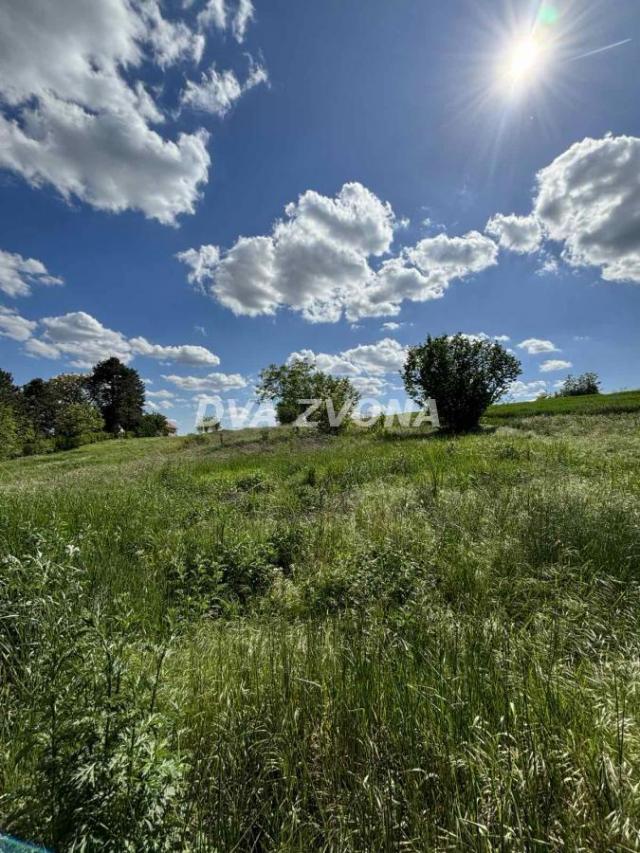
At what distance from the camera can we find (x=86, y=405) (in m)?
52.2

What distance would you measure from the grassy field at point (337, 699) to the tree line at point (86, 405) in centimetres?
5231

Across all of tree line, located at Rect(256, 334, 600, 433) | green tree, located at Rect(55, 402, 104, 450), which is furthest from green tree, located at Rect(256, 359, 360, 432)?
green tree, located at Rect(55, 402, 104, 450)

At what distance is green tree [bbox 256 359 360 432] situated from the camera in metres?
34.4

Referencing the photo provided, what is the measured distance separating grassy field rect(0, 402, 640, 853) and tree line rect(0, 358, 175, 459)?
5231 centimetres

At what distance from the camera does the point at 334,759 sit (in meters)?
2.12

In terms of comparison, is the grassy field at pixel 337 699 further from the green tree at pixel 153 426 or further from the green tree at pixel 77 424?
the green tree at pixel 153 426

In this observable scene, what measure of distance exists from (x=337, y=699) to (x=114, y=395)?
80.4 meters

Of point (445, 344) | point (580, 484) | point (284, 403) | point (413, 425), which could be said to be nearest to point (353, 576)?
point (580, 484)

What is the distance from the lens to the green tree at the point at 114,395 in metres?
70.1

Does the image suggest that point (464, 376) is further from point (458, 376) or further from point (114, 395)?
point (114, 395)

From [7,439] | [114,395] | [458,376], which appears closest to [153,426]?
[114,395]

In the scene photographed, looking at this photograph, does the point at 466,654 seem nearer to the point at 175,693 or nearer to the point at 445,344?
the point at 175,693

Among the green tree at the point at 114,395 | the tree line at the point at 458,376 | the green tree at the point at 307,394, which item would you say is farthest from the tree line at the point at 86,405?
the tree line at the point at 458,376

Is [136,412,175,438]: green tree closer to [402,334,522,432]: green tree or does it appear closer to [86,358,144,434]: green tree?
[86,358,144,434]: green tree
